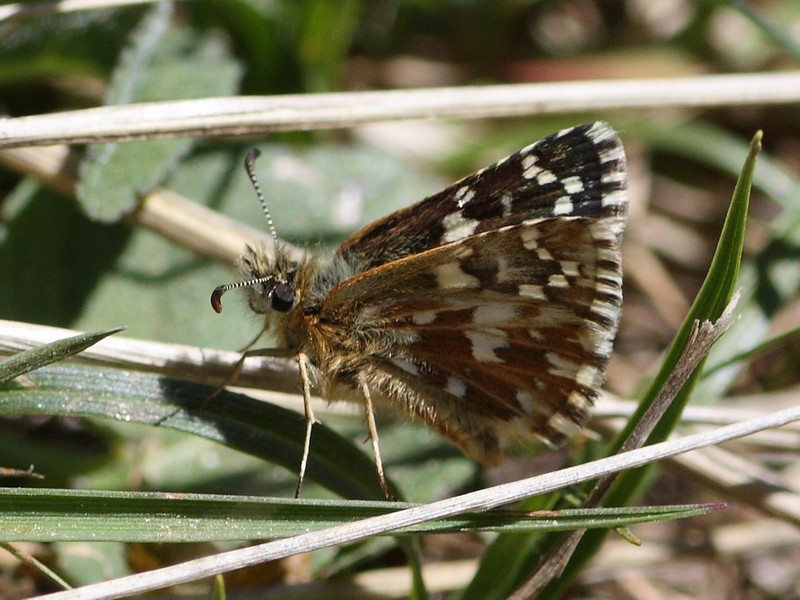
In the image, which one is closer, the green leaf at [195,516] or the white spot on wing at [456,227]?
the green leaf at [195,516]

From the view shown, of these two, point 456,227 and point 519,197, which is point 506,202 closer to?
point 519,197

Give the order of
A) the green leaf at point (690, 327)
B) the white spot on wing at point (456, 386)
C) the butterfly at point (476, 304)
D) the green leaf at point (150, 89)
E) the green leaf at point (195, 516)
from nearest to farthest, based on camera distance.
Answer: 1. the green leaf at point (195, 516)
2. the green leaf at point (690, 327)
3. the butterfly at point (476, 304)
4. the white spot on wing at point (456, 386)
5. the green leaf at point (150, 89)

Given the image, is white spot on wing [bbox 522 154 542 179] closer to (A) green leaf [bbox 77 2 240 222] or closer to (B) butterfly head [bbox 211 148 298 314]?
(B) butterfly head [bbox 211 148 298 314]

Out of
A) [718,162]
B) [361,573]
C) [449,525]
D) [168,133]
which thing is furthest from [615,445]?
[718,162]

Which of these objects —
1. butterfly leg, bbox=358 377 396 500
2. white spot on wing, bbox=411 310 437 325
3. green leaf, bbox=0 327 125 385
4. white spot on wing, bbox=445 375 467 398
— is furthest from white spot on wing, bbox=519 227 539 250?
green leaf, bbox=0 327 125 385

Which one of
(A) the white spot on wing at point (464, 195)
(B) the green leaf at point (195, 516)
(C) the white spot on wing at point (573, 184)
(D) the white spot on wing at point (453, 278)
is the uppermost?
(A) the white spot on wing at point (464, 195)

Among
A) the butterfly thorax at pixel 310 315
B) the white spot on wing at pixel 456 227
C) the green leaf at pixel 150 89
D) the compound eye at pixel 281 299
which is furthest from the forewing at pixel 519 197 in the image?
the green leaf at pixel 150 89

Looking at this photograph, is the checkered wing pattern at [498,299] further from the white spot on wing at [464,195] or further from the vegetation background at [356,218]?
the vegetation background at [356,218]
